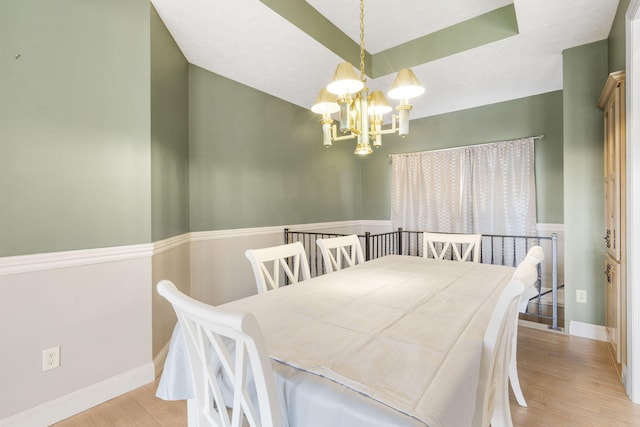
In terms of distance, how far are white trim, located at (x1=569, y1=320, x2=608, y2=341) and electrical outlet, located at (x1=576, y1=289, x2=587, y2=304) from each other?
186 mm

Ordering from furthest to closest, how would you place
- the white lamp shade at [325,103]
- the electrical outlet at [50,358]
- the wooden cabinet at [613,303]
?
1. the wooden cabinet at [613,303]
2. the white lamp shade at [325,103]
3. the electrical outlet at [50,358]

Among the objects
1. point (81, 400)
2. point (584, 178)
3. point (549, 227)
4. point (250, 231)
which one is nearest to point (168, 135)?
point (250, 231)

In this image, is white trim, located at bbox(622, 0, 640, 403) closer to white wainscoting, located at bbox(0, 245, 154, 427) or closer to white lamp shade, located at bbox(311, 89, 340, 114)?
white lamp shade, located at bbox(311, 89, 340, 114)

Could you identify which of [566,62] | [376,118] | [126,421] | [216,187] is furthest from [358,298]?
[566,62]

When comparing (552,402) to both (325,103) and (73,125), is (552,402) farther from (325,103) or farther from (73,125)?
(73,125)

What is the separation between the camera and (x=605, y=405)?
1692mm

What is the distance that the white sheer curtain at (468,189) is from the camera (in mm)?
3678

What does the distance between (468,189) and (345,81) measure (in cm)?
315

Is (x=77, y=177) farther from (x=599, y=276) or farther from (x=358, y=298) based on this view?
(x=599, y=276)

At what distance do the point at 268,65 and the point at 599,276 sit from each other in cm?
344

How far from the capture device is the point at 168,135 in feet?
7.72

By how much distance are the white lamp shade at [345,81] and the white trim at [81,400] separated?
6.92 ft

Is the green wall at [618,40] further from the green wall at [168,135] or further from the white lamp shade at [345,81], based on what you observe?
the green wall at [168,135]

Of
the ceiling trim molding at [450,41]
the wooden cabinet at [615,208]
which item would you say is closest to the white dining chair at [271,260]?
the wooden cabinet at [615,208]
